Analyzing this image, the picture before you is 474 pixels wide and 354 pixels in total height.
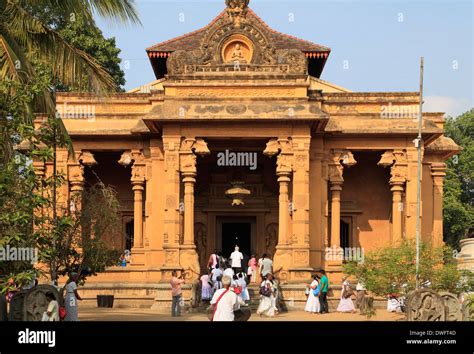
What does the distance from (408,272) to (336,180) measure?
8.97m

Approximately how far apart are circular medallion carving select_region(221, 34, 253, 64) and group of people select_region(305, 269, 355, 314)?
8.04 m

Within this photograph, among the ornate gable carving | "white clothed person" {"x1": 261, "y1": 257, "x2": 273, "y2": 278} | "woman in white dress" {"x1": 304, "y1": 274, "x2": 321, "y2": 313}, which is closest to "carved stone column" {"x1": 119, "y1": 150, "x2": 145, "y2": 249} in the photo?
the ornate gable carving

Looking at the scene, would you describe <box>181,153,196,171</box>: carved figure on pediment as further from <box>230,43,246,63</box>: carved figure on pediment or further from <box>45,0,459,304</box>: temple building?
<box>230,43,246,63</box>: carved figure on pediment

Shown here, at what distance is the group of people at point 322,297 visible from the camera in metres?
28.5

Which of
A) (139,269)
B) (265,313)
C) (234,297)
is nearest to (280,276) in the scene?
(265,313)

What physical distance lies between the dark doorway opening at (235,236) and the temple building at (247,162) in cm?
5

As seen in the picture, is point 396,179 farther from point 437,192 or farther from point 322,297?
point 322,297

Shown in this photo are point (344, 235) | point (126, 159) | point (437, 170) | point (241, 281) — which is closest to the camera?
point (241, 281)

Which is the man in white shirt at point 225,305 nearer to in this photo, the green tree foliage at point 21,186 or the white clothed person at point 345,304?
the green tree foliage at point 21,186

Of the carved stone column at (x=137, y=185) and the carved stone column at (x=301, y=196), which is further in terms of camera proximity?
the carved stone column at (x=137, y=185)

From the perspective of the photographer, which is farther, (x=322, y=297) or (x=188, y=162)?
(x=188, y=162)

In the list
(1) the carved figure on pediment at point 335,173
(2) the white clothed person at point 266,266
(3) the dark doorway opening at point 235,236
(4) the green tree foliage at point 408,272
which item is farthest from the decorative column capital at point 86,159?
(4) the green tree foliage at point 408,272

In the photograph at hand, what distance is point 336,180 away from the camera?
33250 mm

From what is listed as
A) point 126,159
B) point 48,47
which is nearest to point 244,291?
point 126,159
